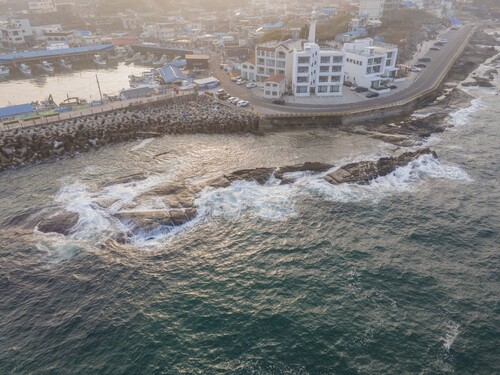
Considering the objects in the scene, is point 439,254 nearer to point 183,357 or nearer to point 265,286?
point 265,286

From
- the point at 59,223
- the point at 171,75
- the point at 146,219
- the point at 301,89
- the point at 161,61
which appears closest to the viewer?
the point at 59,223

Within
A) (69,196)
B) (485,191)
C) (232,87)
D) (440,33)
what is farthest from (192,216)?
(440,33)

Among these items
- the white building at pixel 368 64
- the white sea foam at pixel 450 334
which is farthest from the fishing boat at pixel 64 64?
the white sea foam at pixel 450 334

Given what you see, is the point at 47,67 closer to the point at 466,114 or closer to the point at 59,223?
the point at 59,223

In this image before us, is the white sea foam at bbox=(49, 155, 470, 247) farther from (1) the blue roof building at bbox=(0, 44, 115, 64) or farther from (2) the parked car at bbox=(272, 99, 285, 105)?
(1) the blue roof building at bbox=(0, 44, 115, 64)

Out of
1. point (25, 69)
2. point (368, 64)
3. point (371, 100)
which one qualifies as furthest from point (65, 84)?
point (371, 100)

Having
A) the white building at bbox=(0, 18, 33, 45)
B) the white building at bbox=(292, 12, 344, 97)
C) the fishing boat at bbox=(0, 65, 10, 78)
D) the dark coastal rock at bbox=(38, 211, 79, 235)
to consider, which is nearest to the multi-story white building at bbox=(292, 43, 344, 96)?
the white building at bbox=(292, 12, 344, 97)

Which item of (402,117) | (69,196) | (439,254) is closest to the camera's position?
(439,254)
